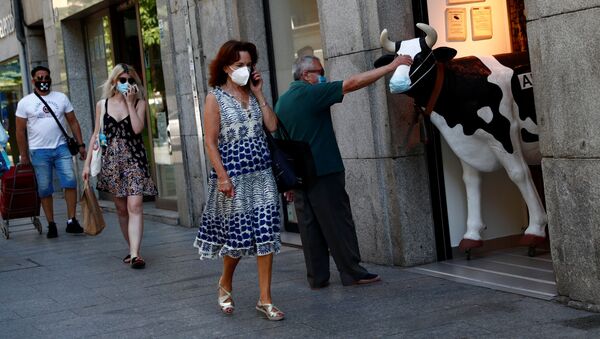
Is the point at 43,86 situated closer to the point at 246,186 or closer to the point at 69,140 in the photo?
the point at 69,140

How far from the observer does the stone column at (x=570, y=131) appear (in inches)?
254

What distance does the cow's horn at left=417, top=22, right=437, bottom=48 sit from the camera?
315 inches

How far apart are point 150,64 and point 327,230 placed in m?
7.99

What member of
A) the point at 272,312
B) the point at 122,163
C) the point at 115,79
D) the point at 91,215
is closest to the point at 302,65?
the point at 272,312

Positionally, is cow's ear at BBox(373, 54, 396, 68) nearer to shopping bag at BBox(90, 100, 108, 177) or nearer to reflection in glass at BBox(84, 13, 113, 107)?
shopping bag at BBox(90, 100, 108, 177)

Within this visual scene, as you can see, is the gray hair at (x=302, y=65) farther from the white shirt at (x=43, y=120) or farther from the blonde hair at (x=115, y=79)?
the white shirt at (x=43, y=120)

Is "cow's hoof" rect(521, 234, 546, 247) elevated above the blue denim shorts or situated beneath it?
situated beneath

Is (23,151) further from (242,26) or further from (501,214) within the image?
(501,214)

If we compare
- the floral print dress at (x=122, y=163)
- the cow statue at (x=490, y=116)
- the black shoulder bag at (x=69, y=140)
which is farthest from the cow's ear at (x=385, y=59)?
the black shoulder bag at (x=69, y=140)

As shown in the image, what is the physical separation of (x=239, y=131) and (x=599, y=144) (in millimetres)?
2380

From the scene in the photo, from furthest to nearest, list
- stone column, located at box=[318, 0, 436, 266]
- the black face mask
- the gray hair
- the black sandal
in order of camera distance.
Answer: the black face mask
the black sandal
stone column, located at box=[318, 0, 436, 266]
the gray hair

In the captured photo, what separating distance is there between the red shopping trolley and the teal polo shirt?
254 inches

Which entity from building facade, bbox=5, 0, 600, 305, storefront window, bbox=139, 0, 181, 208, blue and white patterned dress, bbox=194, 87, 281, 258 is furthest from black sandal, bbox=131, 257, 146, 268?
storefront window, bbox=139, 0, 181, 208

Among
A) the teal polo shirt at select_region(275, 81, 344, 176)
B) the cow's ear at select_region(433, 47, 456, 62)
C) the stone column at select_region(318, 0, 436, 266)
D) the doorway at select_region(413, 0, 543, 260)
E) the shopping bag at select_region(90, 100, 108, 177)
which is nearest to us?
the teal polo shirt at select_region(275, 81, 344, 176)
